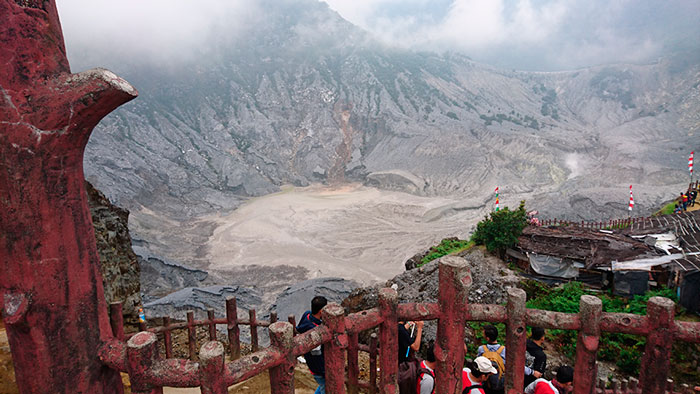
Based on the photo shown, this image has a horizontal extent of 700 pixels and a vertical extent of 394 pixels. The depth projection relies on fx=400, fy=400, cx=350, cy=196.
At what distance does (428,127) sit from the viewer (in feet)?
158

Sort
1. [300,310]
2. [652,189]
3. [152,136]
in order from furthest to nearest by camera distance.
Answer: [152,136] < [652,189] < [300,310]

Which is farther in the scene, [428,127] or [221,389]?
[428,127]

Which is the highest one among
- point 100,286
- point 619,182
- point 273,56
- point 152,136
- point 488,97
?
point 273,56

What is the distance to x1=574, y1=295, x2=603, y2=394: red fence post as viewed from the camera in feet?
12.5

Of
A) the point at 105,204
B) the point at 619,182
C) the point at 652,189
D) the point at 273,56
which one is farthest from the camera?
the point at 273,56

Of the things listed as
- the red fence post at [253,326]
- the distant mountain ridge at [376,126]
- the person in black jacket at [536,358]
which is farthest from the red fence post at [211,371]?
the distant mountain ridge at [376,126]

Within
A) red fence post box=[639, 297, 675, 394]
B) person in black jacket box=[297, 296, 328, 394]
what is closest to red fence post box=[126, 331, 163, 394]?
person in black jacket box=[297, 296, 328, 394]

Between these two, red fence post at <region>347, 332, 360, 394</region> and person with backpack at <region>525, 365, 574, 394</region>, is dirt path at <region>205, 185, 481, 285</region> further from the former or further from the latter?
person with backpack at <region>525, 365, 574, 394</region>

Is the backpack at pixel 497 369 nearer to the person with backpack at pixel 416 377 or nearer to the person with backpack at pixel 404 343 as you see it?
the person with backpack at pixel 416 377

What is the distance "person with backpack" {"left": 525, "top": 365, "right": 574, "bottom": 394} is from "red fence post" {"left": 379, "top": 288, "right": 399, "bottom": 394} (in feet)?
4.79

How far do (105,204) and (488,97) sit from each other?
60472mm

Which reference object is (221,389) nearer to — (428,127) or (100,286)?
(100,286)

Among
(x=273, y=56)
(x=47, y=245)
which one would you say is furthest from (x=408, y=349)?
(x=273, y=56)

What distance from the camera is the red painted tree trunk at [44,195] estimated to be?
2.97m
